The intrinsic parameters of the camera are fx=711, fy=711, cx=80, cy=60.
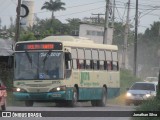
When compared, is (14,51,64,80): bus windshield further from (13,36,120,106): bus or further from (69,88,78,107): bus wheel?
(69,88,78,107): bus wheel

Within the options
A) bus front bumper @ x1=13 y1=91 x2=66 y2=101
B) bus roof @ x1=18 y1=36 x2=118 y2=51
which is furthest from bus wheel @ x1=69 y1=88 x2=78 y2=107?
bus roof @ x1=18 y1=36 x2=118 y2=51

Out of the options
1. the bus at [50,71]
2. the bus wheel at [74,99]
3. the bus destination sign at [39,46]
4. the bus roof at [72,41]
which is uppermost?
the bus roof at [72,41]

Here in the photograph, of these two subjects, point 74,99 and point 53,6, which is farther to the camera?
point 53,6

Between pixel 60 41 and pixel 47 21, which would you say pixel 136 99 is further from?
pixel 47 21

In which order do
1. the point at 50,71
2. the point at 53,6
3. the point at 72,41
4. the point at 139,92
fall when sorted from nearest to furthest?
the point at 50,71 → the point at 72,41 → the point at 139,92 → the point at 53,6

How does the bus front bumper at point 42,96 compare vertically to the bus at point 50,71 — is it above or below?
below

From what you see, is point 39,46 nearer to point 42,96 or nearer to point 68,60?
point 68,60

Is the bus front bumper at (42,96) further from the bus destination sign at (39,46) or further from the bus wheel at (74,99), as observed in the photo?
the bus destination sign at (39,46)

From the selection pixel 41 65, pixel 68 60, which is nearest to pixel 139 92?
pixel 68 60

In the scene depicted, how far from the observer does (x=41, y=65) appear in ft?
110

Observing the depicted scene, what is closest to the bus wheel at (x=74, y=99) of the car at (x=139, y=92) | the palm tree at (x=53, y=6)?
the car at (x=139, y=92)

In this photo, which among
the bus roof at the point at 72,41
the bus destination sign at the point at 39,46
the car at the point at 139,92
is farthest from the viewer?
the car at the point at 139,92

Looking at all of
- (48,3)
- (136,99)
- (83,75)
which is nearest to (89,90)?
(83,75)

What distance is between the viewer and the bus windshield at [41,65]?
33.4 meters
